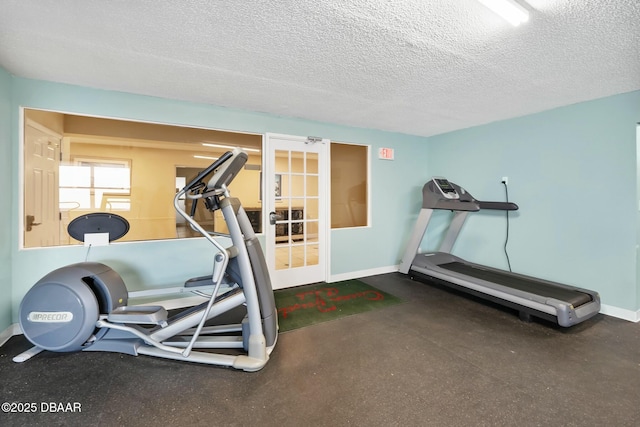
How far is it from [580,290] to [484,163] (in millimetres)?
1902

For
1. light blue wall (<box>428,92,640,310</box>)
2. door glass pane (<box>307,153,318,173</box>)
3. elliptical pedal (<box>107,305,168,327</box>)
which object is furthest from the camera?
door glass pane (<box>307,153,318,173</box>)

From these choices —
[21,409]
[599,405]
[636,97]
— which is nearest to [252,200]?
[21,409]

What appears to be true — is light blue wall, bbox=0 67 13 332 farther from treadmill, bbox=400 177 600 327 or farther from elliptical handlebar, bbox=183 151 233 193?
treadmill, bbox=400 177 600 327

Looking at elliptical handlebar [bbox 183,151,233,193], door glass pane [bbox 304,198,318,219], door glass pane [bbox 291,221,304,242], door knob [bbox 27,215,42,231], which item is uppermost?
elliptical handlebar [bbox 183,151,233,193]

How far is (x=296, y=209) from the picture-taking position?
12.1 feet

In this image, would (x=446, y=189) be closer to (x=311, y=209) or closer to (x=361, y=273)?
(x=361, y=273)

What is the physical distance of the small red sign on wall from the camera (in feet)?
13.8

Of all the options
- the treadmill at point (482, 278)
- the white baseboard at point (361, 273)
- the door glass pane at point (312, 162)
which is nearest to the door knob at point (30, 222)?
the door glass pane at point (312, 162)

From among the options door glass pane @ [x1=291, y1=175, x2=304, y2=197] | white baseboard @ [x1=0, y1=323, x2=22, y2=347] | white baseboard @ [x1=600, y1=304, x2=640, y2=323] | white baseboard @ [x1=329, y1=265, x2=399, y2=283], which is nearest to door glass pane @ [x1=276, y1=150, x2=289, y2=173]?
door glass pane @ [x1=291, y1=175, x2=304, y2=197]

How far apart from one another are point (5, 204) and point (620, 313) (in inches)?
227

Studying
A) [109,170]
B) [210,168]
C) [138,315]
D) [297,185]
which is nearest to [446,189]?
[297,185]

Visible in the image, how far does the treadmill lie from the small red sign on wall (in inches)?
31.7

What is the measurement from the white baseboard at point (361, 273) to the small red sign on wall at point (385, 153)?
1.76 metres

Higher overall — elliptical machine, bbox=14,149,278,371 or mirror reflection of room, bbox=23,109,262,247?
mirror reflection of room, bbox=23,109,262,247
